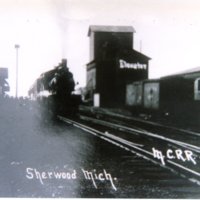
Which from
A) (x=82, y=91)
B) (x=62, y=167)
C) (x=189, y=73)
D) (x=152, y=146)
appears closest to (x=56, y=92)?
(x=82, y=91)

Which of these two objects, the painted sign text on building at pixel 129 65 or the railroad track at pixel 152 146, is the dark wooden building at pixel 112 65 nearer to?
the painted sign text on building at pixel 129 65

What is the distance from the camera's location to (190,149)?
2.65 metres

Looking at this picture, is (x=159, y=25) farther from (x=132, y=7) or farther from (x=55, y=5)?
(x=55, y=5)

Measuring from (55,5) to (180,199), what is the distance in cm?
148

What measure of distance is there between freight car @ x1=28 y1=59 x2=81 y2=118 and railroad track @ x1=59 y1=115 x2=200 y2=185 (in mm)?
96

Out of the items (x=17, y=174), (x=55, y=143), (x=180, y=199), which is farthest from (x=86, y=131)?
(x=180, y=199)

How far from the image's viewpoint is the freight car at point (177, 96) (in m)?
3.09

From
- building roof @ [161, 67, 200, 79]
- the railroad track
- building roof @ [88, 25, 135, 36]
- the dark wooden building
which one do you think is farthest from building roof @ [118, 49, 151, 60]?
the railroad track

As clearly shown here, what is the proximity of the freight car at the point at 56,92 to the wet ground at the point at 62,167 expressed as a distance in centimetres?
8

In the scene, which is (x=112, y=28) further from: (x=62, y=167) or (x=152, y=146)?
(x=62, y=167)

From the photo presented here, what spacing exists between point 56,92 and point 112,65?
45 centimetres

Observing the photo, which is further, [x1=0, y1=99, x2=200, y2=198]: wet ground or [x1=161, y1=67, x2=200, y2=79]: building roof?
[x1=161, y1=67, x2=200, y2=79]: building roof

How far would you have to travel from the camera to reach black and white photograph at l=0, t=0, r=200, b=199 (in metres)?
2.53

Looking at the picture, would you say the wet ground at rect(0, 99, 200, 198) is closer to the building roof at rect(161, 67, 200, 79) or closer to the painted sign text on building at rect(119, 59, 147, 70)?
the painted sign text on building at rect(119, 59, 147, 70)
